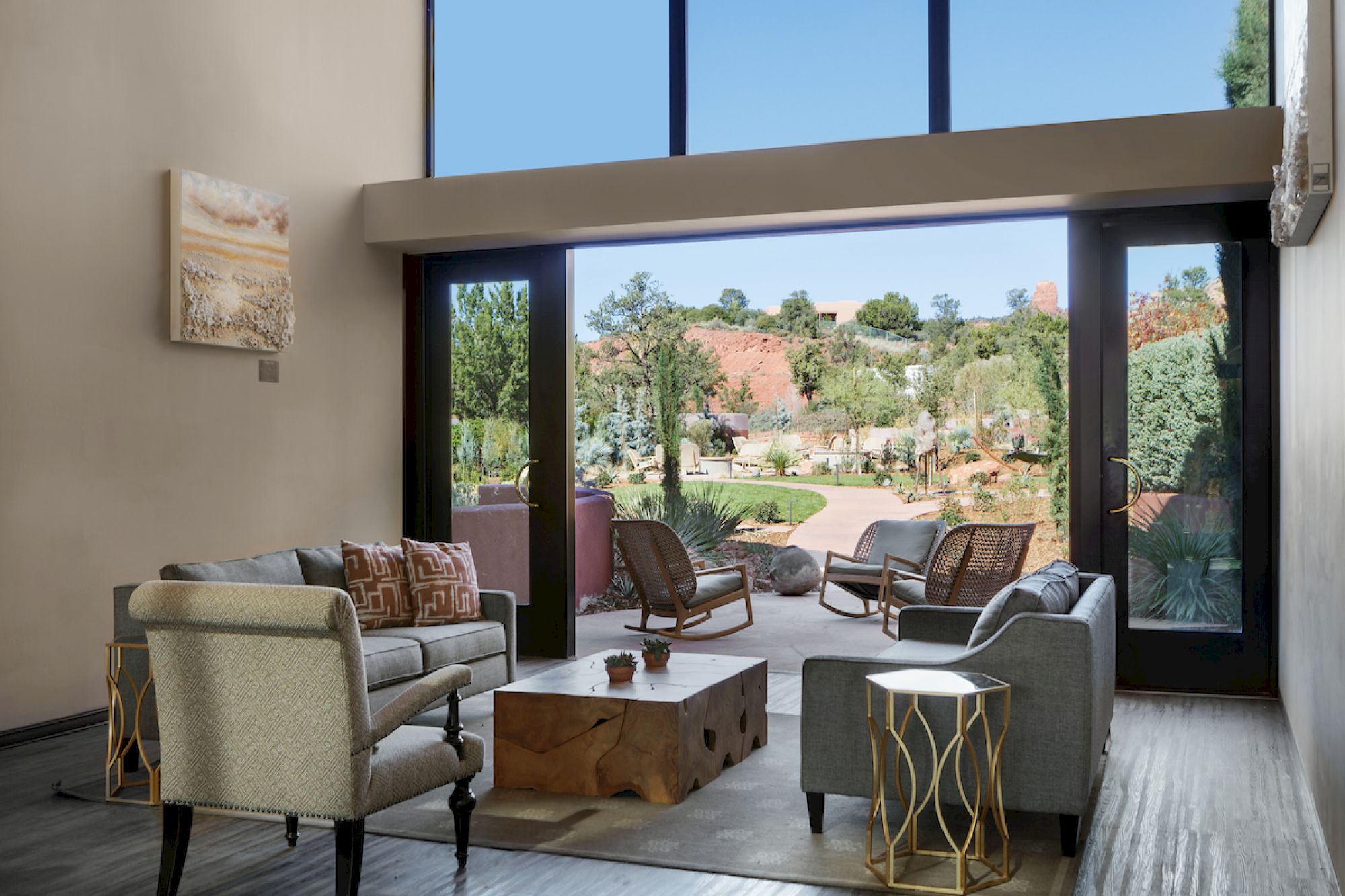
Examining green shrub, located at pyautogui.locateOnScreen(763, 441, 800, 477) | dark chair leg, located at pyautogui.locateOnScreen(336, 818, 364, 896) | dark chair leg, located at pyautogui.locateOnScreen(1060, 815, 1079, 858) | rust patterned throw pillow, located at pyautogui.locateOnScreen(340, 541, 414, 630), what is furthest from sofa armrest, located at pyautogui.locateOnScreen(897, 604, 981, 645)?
green shrub, located at pyautogui.locateOnScreen(763, 441, 800, 477)

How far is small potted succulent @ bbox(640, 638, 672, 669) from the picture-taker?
14.7 ft

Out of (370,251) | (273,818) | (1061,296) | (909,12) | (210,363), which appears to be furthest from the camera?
(1061,296)

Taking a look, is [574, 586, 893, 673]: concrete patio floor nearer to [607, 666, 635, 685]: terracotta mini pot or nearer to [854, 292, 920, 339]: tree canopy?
[607, 666, 635, 685]: terracotta mini pot

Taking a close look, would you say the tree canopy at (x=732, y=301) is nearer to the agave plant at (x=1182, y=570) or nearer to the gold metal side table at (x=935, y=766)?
the agave plant at (x=1182, y=570)

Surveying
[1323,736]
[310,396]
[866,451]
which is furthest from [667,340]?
[1323,736]

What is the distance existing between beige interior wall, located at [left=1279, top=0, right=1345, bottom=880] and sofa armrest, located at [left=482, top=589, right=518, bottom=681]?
3.36 meters

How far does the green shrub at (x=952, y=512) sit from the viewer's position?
12539 millimetres

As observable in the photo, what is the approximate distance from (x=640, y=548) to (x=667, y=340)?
261 inches

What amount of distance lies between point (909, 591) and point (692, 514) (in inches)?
189

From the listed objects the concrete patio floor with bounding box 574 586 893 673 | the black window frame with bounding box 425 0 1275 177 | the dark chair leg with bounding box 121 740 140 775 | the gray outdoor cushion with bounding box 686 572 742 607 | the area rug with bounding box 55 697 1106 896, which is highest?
the black window frame with bounding box 425 0 1275 177

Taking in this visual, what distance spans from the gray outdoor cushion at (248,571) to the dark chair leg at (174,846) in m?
1.16

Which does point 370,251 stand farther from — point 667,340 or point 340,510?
point 667,340

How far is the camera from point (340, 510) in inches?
263

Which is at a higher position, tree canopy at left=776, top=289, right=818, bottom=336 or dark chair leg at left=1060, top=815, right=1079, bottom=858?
tree canopy at left=776, top=289, right=818, bottom=336
